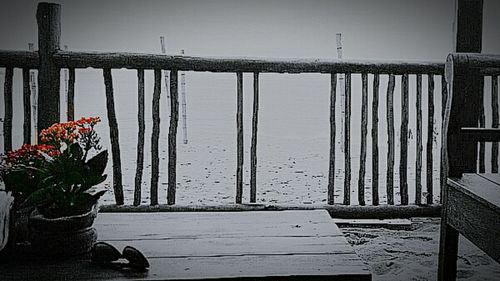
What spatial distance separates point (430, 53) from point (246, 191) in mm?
3326

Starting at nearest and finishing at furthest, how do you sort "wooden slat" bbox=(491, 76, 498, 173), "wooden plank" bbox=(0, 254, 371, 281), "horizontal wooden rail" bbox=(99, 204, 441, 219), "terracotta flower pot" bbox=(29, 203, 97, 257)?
"wooden plank" bbox=(0, 254, 371, 281) → "terracotta flower pot" bbox=(29, 203, 97, 257) → "horizontal wooden rail" bbox=(99, 204, 441, 219) → "wooden slat" bbox=(491, 76, 498, 173)

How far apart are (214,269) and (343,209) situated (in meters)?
2.45

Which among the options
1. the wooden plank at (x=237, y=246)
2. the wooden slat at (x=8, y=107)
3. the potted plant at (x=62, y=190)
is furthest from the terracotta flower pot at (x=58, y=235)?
the wooden slat at (x=8, y=107)

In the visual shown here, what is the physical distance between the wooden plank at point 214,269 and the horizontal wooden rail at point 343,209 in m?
2.14

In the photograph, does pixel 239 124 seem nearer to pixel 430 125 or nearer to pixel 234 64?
pixel 234 64

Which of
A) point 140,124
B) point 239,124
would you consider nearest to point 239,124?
point 239,124

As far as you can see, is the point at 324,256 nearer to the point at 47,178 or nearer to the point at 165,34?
the point at 47,178

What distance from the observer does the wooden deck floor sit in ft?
5.93

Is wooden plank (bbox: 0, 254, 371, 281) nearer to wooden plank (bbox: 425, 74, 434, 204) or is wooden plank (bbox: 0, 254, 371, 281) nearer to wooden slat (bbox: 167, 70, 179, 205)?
wooden slat (bbox: 167, 70, 179, 205)

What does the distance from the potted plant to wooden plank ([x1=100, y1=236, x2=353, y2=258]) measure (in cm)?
18

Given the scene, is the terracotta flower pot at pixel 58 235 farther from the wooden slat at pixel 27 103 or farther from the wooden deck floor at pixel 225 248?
the wooden slat at pixel 27 103

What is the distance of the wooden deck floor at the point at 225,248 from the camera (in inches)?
71.2

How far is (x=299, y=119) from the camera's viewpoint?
7539mm

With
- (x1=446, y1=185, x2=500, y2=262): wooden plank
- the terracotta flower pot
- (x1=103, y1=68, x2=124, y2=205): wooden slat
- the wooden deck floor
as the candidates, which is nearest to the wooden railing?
(x1=103, y1=68, x2=124, y2=205): wooden slat
